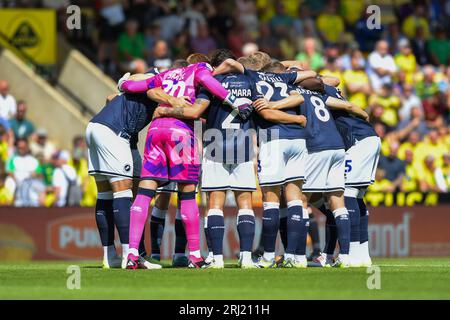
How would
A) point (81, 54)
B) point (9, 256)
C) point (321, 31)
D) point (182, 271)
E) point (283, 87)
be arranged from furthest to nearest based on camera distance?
1. point (321, 31)
2. point (81, 54)
3. point (9, 256)
4. point (283, 87)
5. point (182, 271)

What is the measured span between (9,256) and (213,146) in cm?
841

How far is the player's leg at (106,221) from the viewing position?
50.5 ft

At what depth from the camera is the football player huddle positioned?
577 inches

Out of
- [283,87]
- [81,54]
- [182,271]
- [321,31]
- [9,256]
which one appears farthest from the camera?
[321,31]

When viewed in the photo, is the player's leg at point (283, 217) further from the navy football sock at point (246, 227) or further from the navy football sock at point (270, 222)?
the navy football sock at point (246, 227)

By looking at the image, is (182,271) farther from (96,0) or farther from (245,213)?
(96,0)

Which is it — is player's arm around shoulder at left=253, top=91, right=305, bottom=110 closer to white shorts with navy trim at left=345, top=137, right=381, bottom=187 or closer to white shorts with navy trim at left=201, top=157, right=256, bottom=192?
white shorts with navy trim at left=201, top=157, right=256, bottom=192

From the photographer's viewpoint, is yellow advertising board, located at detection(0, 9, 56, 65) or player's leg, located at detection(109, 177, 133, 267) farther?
yellow advertising board, located at detection(0, 9, 56, 65)

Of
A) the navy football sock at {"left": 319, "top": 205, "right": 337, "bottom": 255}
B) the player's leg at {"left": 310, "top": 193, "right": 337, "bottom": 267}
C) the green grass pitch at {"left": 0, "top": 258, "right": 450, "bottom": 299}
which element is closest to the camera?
the green grass pitch at {"left": 0, "top": 258, "right": 450, "bottom": 299}

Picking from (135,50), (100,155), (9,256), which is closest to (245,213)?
(100,155)

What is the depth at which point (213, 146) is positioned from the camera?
14.7 metres

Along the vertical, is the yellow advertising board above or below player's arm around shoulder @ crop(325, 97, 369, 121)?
above

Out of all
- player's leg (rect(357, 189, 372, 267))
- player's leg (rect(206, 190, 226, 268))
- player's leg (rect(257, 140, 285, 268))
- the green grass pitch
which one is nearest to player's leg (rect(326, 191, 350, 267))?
player's leg (rect(357, 189, 372, 267))

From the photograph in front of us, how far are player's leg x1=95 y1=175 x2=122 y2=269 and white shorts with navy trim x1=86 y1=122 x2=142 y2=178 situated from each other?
27 centimetres
